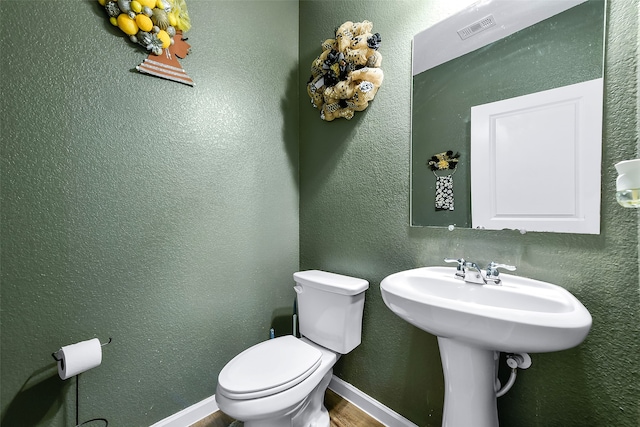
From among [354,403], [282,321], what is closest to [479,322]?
[354,403]

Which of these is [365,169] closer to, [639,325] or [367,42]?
[367,42]

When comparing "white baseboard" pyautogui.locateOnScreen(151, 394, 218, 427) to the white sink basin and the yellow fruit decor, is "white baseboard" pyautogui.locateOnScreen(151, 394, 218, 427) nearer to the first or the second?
the white sink basin

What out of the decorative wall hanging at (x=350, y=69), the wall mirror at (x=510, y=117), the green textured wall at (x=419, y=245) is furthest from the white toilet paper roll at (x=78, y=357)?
the decorative wall hanging at (x=350, y=69)

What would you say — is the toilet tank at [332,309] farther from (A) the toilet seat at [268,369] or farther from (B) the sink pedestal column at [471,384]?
(B) the sink pedestal column at [471,384]

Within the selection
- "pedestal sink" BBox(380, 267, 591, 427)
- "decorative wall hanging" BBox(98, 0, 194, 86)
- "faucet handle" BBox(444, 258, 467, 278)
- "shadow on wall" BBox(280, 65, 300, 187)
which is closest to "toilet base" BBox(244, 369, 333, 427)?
"pedestal sink" BBox(380, 267, 591, 427)

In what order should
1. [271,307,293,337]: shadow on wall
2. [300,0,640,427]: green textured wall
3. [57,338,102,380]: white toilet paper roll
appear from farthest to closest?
[271,307,293,337]: shadow on wall, [57,338,102,380]: white toilet paper roll, [300,0,640,427]: green textured wall

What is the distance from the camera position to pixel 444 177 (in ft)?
3.60

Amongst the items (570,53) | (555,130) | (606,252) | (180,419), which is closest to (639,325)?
(606,252)

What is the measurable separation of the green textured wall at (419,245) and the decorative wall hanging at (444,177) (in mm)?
122

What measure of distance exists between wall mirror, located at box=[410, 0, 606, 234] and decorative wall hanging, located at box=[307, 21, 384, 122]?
0.20 m

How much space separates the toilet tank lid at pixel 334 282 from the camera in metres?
1.22

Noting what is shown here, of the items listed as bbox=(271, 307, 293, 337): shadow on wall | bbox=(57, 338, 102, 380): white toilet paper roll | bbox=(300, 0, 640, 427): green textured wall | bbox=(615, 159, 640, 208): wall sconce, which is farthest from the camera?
bbox=(271, 307, 293, 337): shadow on wall

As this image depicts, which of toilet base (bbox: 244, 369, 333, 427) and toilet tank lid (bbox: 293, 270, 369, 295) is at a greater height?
toilet tank lid (bbox: 293, 270, 369, 295)

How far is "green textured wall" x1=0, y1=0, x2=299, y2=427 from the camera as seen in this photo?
901 mm
